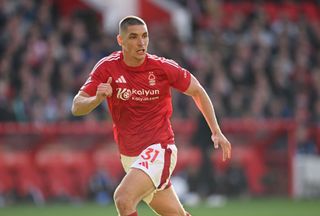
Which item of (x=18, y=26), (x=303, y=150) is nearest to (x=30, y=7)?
(x=18, y=26)

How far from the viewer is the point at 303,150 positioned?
67.3 feet

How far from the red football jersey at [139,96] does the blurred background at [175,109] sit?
9.16 meters

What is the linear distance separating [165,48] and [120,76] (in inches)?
466

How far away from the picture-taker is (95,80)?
958cm

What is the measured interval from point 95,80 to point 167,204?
144 centimetres

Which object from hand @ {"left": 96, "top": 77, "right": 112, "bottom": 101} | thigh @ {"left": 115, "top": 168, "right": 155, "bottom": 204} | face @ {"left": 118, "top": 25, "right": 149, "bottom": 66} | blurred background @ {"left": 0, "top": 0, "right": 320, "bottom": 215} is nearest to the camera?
hand @ {"left": 96, "top": 77, "right": 112, "bottom": 101}

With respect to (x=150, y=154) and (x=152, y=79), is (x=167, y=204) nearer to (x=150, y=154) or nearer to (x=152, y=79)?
(x=150, y=154)

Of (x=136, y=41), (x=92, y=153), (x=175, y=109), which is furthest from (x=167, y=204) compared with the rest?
(x=175, y=109)

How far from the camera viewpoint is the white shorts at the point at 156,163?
9.47 metres

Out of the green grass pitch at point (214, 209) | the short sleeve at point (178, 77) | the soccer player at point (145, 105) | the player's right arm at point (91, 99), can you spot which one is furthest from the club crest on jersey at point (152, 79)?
the green grass pitch at point (214, 209)

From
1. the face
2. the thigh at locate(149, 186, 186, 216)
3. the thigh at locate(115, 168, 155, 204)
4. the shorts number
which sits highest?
the face

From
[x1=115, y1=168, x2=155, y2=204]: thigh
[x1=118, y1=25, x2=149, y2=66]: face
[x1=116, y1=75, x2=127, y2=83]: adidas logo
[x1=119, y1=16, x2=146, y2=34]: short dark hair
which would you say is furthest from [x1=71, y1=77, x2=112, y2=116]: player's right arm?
[x1=115, y1=168, x2=155, y2=204]: thigh

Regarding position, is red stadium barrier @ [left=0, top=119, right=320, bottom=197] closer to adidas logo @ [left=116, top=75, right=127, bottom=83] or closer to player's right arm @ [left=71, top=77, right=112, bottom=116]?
adidas logo @ [left=116, top=75, right=127, bottom=83]

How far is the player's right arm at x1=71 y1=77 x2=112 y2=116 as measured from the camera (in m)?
8.97
